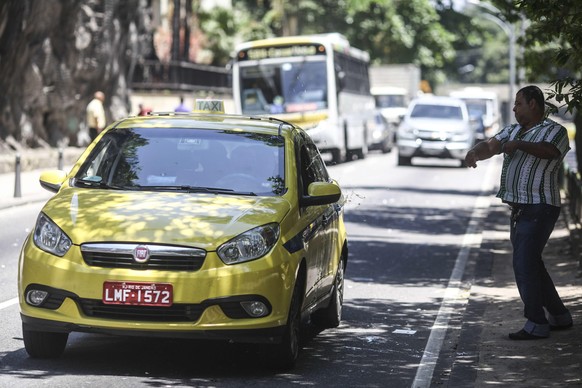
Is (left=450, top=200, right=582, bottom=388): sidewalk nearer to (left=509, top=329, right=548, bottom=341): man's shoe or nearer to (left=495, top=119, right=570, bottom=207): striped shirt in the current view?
(left=509, top=329, right=548, bottom=341): man's shoe

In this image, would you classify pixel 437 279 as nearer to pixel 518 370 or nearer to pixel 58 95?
pixel 518 370

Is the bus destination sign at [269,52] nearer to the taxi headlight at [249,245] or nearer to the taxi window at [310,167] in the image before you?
the taxi window at [310,167]

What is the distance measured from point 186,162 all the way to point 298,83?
90.2 feet

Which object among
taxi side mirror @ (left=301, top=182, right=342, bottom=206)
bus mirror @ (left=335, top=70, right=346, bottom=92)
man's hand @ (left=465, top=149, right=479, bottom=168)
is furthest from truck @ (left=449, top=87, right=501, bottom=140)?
taxi side mirror @ (left=301, top=182, right=342, bottom=206)

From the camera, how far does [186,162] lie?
29.9 feet

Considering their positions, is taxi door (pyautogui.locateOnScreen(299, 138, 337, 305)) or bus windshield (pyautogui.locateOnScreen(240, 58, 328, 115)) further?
bus windshield (pyautogui.locateOnScreen(240, 58, 328, 115))

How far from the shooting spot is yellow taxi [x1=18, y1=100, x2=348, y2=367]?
7.82 meters

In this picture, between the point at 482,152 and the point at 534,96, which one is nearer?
the point at 482,152

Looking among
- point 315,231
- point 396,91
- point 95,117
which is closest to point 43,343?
point 315,231

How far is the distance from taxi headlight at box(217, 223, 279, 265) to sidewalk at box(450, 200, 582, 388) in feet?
4.71

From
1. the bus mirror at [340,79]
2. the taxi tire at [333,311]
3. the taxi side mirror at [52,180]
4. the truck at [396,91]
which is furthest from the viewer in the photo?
the truck at [396,91]

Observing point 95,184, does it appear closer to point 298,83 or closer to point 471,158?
point 471,158

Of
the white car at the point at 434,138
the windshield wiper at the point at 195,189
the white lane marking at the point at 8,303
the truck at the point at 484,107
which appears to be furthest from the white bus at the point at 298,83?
the windshield wiper at the point at 195,189

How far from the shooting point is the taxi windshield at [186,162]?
891 centimetres
